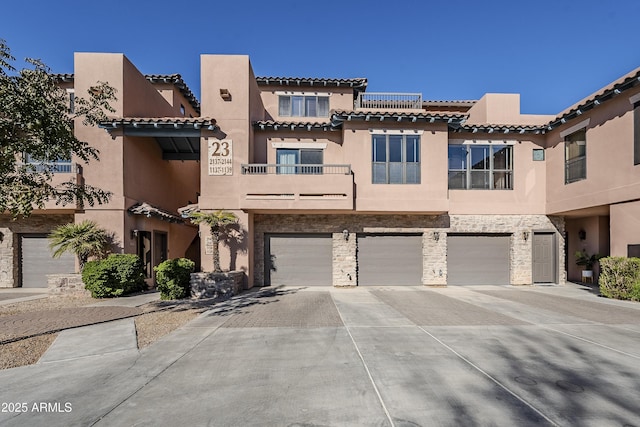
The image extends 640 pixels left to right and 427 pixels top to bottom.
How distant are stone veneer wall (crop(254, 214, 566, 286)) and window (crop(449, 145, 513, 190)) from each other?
5.08 feet

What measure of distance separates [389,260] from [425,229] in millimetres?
2284

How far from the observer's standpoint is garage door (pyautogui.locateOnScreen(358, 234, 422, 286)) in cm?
1424

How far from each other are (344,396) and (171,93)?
20081mm

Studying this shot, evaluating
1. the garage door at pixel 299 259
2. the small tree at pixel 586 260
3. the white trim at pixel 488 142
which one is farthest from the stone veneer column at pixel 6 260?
the small tree at pixel 586 260

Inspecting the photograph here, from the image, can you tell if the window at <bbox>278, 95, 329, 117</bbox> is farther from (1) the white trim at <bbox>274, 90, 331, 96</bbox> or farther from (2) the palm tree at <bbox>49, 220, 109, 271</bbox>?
(2) the palm tree at <bbox>49, 220, 109, 271</bbox>

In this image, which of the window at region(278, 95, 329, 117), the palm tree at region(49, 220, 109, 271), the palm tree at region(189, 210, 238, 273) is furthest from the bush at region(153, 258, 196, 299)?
the window at region(278, 95, 329, 117)

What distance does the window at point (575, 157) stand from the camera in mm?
12587

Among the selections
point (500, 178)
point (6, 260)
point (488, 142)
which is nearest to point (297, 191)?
point (488, 142)

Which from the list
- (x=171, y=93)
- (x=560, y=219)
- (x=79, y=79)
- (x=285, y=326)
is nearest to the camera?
(x=285, y=326)

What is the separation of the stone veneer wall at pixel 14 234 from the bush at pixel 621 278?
22.7 meters

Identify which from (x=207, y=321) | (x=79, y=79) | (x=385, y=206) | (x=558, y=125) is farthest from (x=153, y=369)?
(x=558, y=125)

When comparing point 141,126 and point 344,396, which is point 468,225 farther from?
point 141,126

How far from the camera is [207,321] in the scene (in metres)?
8.02

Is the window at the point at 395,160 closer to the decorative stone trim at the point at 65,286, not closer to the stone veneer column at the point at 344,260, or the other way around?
the stone veneer column at the point at 344,260
